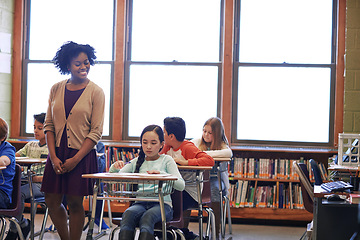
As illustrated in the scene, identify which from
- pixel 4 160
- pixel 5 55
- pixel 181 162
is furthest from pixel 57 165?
pixel 5 55

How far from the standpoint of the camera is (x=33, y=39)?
643cm

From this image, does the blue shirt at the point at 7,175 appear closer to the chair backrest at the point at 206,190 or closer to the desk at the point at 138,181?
the desk at the point at 138,181

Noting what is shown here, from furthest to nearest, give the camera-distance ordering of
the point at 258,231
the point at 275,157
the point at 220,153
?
1. the point at 275,157
2. the point at 258,231
3. the point at 220,153

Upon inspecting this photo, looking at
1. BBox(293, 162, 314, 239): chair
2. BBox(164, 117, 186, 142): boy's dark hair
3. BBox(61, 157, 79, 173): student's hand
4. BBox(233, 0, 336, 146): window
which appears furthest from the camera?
BBox(233, 0, 336, 146): window

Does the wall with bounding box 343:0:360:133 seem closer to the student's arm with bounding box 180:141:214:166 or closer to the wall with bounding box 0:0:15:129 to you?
the student's arm with bounding box 180:141:214:166

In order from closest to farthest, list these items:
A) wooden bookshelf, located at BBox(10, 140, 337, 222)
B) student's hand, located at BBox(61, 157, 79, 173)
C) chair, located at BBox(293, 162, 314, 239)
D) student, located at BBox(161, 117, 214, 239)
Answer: student's hand, located at BBox(61, 157, 79, 173)
chair, located at BBox(293, 162, 314, 239)
student, located at BBox(161, 117, 214, 239)
wooden bookshelf, located at BBox(10, 140, 337, 222)

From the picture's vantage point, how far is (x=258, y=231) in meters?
5.25

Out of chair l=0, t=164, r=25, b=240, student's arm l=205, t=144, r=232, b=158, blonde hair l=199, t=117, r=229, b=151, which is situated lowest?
chair l=0, t=164, r=25, b=240

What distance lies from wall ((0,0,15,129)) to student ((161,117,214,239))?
2894 millimetres

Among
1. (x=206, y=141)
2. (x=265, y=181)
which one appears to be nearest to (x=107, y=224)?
(x=206, y=141)

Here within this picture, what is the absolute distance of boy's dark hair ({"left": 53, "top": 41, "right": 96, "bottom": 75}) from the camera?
327cm

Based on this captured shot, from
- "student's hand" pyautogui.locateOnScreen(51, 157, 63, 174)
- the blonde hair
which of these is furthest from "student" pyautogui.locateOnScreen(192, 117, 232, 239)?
"student's hand" pyautogui.locateOnScreen(51, 157, 63, 174)

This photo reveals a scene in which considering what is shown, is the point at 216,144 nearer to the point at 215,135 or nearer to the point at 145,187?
the point at 215,135

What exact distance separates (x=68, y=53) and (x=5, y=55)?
3243 mm
